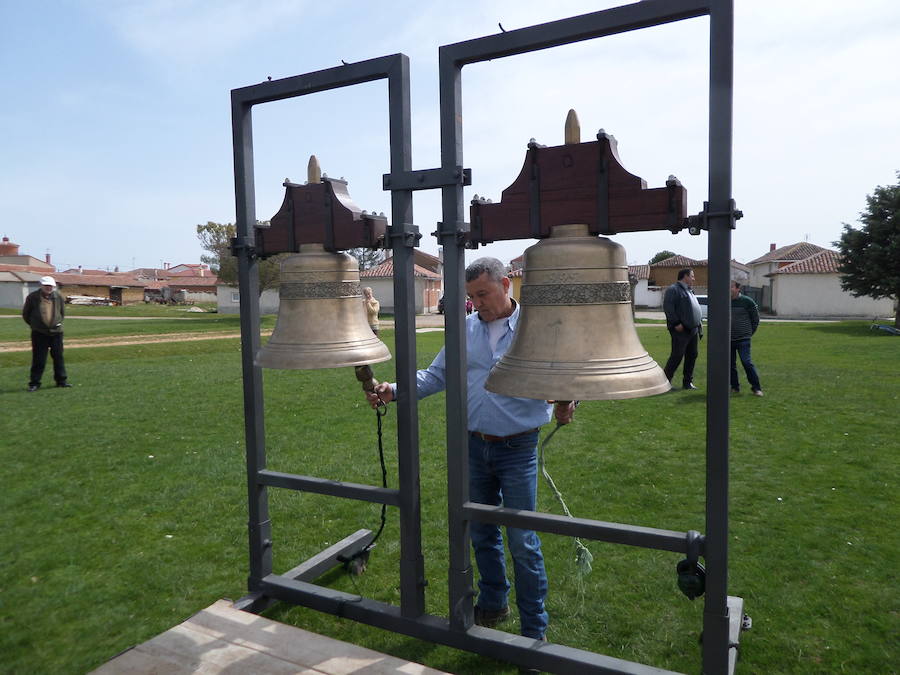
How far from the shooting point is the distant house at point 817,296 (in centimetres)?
4560

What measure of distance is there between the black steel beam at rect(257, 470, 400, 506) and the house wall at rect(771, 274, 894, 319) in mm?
50410

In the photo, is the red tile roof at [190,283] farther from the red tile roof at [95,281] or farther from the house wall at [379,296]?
the house wall at [379,296]

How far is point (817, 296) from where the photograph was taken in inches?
1831

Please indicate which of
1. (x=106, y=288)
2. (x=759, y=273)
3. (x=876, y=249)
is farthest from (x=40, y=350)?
(x=106, y=288)

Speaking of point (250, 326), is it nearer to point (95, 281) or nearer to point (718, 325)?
point (718, 325)

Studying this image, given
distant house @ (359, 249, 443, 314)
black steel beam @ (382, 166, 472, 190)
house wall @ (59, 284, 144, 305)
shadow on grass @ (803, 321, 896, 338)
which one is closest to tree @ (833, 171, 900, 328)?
shadow on grass @ (803, 321, 896, 338)

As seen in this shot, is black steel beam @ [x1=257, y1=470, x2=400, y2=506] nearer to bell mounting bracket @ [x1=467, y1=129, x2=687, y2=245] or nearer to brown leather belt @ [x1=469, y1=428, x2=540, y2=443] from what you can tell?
brown leather belt @ [x1=469, y1=428, x2=540, y2=443]

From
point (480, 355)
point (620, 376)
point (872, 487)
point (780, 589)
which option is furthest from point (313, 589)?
point (872, 487)

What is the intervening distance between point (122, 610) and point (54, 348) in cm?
951

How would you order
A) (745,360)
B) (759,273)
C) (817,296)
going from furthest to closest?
(759,273) → (817,296) → (745,360)

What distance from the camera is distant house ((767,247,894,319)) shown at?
45.6 metres

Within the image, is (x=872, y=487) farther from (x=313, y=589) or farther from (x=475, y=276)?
(x=313, y=589)

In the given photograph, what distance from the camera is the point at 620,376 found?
210 centimetres

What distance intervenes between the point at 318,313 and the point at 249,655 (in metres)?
1.48
